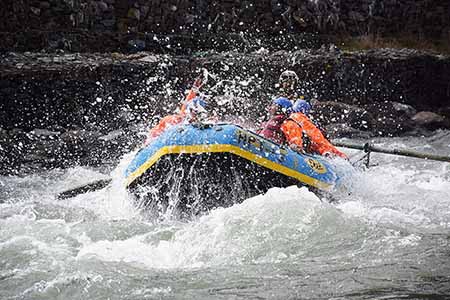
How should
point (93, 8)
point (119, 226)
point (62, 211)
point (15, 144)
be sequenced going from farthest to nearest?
1. point (93, 8)
2. point (15, 144)
3. point (62, 211)
4. point (119, 226)

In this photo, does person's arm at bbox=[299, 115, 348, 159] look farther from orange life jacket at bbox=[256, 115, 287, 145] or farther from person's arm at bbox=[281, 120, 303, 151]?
orange life jacket at bbox=[256, 115, 287, 145]

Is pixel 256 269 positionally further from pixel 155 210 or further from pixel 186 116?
pixel 186 116

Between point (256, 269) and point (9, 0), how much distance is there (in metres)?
11.4

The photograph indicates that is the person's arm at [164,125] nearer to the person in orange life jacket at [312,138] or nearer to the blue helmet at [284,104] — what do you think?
the blue helmet at [284,104]

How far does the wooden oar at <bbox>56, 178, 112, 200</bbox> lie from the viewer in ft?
26.0

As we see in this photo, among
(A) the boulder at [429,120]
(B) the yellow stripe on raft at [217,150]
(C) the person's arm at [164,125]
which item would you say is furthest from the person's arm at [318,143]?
(A) the boulder at [429,120]

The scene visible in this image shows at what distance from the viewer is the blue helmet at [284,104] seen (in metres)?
7.76

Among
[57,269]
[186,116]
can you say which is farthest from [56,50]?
[57,269]

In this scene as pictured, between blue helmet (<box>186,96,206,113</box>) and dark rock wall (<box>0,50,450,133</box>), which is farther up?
blue helmet (<box>186,96,206,113</box>)

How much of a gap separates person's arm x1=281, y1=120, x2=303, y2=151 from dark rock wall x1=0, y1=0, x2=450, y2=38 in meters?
8.73

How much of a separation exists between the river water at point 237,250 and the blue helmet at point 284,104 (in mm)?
1161

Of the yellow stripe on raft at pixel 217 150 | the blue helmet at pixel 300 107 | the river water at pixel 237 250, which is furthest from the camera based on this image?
the blue helmet at pixel 300 107

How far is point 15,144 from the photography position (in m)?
10.8

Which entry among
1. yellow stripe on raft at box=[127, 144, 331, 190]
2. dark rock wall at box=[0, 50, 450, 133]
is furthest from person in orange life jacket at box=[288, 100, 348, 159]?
dark rock wall at box=[0, 50, 450, 133]
